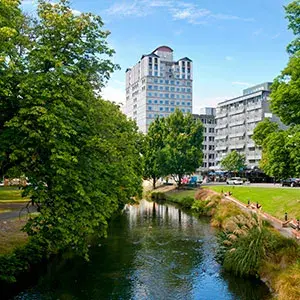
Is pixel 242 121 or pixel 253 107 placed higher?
pixel 253 107

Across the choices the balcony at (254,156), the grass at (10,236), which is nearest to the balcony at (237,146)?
the balcony at (254,156)

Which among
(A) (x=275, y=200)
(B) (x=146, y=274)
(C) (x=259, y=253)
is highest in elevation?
(A) (x=275, y=200)

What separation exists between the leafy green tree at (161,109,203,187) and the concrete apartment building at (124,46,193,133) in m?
90.7

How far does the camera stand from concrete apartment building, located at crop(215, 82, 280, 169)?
5044 inches

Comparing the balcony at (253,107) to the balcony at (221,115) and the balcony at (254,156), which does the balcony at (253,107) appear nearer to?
the balcony at (254,156)

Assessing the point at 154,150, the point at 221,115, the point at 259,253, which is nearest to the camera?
the point at 259,253

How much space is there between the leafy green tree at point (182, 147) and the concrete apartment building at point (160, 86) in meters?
90.7

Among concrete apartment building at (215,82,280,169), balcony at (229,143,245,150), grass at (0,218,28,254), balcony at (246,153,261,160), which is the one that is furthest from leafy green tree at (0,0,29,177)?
balcony at (229,143,245,150)

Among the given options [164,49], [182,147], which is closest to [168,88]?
[164,49]

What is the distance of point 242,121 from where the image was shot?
453ft

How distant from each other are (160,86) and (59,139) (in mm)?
167956

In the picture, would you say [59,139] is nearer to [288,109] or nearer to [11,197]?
[288,109]

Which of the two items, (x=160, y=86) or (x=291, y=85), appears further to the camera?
(x=160, y=86)

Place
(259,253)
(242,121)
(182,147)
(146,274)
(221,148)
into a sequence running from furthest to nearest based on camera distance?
(221,148), (242,121), (182,147), (146,274), (259,253)
